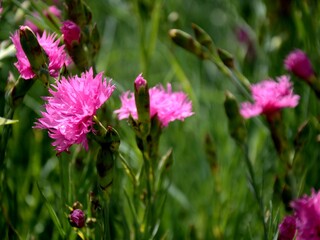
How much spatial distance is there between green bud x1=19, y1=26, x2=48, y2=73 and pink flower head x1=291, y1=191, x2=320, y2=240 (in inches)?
14.9

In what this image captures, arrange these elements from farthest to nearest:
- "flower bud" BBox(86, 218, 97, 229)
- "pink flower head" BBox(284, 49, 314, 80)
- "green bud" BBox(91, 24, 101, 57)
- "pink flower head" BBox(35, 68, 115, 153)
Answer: "pink flower head" BBox(284, 49, 314, 80) → "green bud" BBox(91, 24, 101, 57) → "flower bud" BBox(86, 218, 97, 229) → "pink flower head" BBox(35, 68, 115, 153)

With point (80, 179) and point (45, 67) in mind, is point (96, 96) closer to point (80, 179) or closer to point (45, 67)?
point (45, 67)

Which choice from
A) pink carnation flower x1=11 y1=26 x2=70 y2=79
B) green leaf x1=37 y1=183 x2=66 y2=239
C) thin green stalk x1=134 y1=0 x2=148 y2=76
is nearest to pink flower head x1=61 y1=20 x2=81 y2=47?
pink carnation flower x1=11 y1=26 x2=70 y2=79

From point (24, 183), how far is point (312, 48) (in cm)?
65

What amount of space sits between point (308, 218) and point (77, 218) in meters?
0.29

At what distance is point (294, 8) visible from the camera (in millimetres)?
1229

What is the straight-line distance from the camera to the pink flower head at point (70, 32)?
31.4 inches

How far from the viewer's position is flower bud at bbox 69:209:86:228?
27.4 inches

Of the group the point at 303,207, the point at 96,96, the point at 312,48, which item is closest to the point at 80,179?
the point at 96,96

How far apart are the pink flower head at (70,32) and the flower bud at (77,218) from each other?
26 cm

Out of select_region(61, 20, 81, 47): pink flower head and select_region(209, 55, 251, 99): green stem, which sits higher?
select_region(61, 20, 81, 47): pink flower head

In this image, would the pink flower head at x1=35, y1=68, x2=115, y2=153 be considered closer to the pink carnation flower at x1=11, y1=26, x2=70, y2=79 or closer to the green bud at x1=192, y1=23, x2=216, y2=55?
the pink carnation flower at x1=11, y1=26, x2=70, y2=79

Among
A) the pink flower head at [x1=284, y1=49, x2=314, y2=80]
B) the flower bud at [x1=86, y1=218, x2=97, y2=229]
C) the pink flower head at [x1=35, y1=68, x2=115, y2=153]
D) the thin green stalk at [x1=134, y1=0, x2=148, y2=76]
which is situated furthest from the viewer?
the thin green stalk at [x1=134, y1=0, x2=148, y2=76]

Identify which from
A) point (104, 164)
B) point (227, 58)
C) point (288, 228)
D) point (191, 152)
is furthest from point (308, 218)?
point (191, 152)
